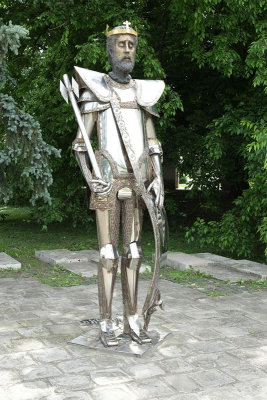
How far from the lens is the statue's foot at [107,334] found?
4.62m

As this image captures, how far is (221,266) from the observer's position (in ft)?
28.0

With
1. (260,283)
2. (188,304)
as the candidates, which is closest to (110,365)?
(188,304)

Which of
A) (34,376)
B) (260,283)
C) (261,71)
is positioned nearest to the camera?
(34,376)

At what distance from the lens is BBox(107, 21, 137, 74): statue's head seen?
4664 mm

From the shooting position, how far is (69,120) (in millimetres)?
11102

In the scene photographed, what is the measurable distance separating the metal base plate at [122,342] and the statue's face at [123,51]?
2.31 metres

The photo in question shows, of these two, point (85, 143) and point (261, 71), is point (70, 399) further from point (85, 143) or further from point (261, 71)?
point (261, 71)

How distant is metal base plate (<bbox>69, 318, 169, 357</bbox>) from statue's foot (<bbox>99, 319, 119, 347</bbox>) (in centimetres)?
4

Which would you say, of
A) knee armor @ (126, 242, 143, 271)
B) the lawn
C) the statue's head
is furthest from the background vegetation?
knee armor @ (126, 242, 143, 271)

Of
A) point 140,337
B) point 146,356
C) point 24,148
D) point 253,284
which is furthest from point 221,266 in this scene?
point 146,356

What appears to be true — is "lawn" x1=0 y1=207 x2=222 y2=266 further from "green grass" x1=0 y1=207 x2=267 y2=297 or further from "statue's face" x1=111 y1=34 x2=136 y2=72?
"statue's face" x1=111 y1=34 x2=136 y2=72

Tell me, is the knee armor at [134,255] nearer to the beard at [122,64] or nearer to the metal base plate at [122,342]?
the metal base plate at [122,342]

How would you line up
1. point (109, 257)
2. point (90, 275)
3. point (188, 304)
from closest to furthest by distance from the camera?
1. point (109, 257)
2. point (188, 304)
3. point (90, 275)

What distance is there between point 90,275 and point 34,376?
3.91 meters
